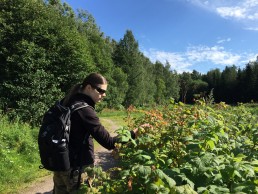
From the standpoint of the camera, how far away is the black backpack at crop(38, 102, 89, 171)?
3.23 meters

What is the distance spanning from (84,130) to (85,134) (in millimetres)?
58

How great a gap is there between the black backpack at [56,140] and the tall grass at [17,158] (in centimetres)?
448

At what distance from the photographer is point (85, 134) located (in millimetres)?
3506

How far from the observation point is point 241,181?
261 cm

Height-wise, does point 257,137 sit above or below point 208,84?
below

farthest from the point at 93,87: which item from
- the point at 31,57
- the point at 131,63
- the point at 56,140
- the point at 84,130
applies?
the point at 131,63

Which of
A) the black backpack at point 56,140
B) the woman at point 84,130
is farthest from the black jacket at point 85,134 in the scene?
the black backpack at point 56,140

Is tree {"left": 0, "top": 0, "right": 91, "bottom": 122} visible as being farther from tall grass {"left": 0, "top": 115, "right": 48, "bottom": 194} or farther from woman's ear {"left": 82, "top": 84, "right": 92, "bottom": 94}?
woman's ear {"left": 82, "top": 84, "right": 92, "bottom": 94}

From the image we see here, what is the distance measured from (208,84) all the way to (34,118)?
9595 centimetres

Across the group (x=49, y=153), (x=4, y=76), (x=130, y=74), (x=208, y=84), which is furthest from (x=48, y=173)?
(x=208, y=84)

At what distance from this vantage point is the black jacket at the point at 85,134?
3398mm

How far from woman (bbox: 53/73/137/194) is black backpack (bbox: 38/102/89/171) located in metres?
0.14

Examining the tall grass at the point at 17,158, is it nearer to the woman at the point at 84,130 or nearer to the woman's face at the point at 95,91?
the woman at the point at 84,130

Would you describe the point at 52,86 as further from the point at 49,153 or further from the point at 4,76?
the point at 49,153
